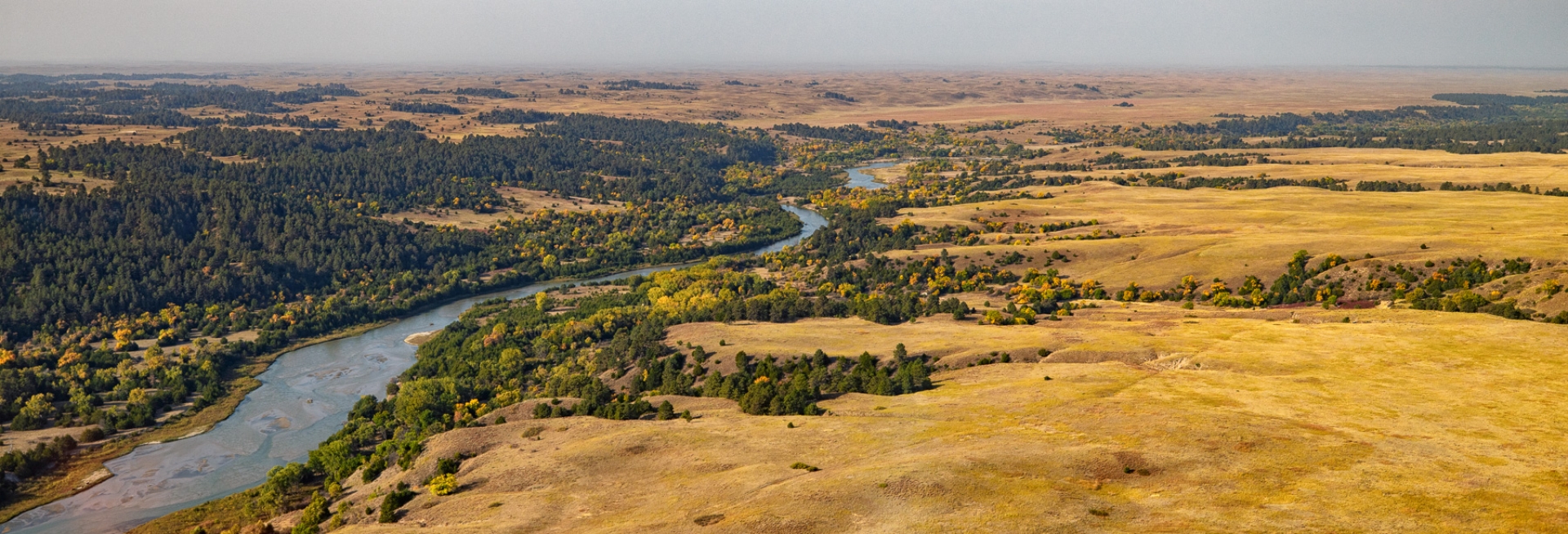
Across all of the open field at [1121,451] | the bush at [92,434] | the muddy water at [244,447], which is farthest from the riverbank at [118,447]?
the open field at [1121,451]

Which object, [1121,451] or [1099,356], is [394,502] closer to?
[1121,451]

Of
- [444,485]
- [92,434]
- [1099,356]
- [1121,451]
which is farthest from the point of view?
[92,434]

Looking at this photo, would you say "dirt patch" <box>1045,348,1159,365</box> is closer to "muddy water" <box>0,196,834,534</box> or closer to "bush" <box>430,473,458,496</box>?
"bush" <box>430,473,458,496</box>

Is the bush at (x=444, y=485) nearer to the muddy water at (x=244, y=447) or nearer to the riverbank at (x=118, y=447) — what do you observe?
the muddy water at (x=244, y=447)

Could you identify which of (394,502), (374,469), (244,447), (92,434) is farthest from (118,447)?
(394,502)

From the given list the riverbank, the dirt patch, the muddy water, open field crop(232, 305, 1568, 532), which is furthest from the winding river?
the dirt patch
